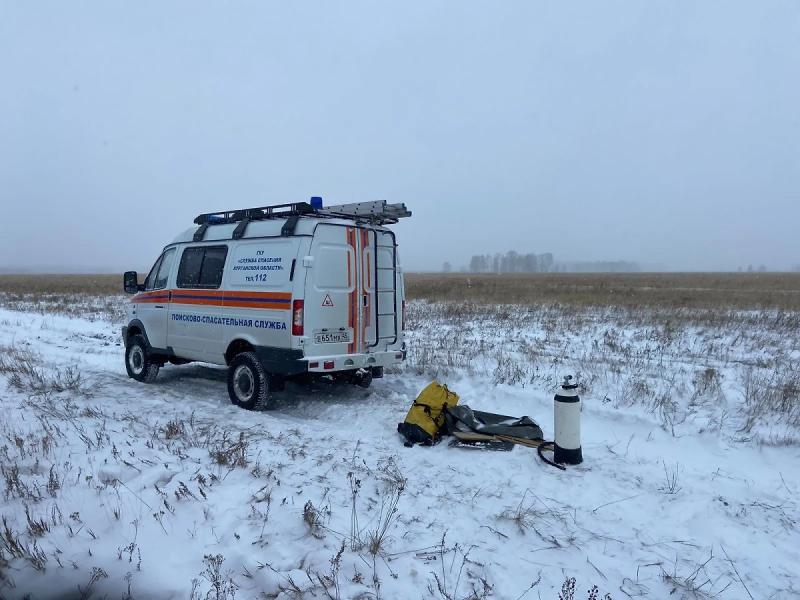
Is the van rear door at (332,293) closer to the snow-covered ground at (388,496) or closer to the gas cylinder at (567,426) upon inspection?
the snow-covered ground at (388,496)

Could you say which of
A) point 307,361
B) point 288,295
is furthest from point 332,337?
point 288,295

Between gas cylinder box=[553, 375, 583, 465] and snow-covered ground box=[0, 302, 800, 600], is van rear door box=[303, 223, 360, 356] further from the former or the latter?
gas cylinder box=[553, 375, 583, 465]

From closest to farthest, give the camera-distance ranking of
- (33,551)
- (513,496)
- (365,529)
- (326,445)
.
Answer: (33,551) < (365,529) < (513,496) < (326,445)

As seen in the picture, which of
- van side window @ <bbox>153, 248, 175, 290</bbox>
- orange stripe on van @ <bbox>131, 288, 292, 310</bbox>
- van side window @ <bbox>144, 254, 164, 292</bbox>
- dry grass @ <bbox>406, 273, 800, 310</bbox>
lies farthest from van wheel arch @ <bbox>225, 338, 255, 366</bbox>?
dry grass @ <bbox>406, 273, 800, 310</bbox>

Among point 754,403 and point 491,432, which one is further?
point 754,403

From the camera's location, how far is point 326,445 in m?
5.66

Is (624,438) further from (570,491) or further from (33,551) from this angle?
(33,551)

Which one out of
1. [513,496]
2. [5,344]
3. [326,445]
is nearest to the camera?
[513,496]

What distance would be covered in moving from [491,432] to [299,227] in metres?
3.46

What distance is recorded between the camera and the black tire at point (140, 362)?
916 centimetres

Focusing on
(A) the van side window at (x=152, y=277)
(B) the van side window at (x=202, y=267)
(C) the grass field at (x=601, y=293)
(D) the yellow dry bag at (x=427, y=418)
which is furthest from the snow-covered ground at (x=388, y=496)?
(C) the grass field at (x=601, y=293)

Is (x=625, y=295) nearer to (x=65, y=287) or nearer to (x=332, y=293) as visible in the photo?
(x=332, y=293)

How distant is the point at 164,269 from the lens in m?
8.88

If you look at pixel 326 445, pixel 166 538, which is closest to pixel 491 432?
pixel 326 445
